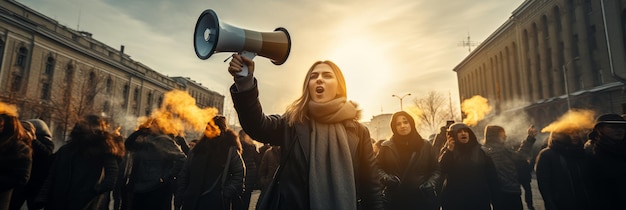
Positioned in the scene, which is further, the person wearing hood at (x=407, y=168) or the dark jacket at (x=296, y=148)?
the person wearing hood at (x=407, y=168)

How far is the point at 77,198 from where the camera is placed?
423 cm

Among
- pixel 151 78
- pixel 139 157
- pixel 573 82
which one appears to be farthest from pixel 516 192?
pixel 151 78

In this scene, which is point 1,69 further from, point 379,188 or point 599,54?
point 599,54

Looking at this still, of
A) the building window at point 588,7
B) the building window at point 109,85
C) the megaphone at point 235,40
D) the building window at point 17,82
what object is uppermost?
the building window at point 588,7

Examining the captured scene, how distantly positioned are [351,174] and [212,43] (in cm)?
122

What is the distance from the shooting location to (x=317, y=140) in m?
2.34

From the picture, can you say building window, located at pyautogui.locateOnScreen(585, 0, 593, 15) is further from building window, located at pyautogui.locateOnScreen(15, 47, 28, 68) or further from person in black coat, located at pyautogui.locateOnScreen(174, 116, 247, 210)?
building window, located at pyautogui.locateOnScreen(15, 47, 28, 68)

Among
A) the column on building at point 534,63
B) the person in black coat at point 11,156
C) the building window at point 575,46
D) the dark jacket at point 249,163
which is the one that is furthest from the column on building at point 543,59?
the person in black coat at point 11,156

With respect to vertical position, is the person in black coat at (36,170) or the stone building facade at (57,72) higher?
the stone building facade at (57,72)

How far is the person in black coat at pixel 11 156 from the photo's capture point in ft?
11.8

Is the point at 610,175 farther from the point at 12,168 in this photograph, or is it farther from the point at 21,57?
the point at 21,57

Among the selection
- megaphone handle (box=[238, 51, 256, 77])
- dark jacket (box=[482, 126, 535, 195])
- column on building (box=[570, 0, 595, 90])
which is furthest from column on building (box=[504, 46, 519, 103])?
megaphone handle (box=[238, 51, 256, 77])

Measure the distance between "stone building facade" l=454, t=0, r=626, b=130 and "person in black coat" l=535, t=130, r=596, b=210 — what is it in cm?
2453

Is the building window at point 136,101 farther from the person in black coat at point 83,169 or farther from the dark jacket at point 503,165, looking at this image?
the dark jacket at point 503,165
